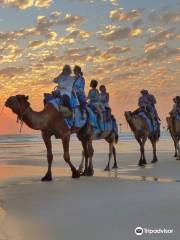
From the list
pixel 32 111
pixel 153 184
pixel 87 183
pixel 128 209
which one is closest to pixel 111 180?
pixel 87 183

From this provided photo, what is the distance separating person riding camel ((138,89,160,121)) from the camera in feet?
73.9

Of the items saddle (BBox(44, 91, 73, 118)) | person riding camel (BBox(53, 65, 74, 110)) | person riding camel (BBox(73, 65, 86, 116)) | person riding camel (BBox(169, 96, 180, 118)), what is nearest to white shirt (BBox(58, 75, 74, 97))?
person riding camel (BBox(53, 65, 74, 110))

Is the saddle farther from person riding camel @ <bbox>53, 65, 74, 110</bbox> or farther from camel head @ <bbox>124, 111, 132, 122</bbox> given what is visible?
camel head @ <bbox>124, 111, 132, 122</bbox>

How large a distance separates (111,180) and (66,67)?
343cm

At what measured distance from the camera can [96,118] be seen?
17.0 meters

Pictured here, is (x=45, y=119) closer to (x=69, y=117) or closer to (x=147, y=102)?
(x=69, y=117)

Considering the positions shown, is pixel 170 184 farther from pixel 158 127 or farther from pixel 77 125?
pixel 158 127

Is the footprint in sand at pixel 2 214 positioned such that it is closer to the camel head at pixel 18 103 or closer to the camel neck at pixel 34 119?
the camel head at pixel 18 103

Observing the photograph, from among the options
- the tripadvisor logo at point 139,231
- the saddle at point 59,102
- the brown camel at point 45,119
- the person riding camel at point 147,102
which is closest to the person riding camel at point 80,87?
the saddle at point 59,102

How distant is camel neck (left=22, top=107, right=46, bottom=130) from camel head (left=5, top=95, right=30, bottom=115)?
0.15 meters

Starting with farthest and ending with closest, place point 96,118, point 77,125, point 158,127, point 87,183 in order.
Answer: point 158,127 < point 96,118 < point 77,125 < point 87,183

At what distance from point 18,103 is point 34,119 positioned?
64 centimetres

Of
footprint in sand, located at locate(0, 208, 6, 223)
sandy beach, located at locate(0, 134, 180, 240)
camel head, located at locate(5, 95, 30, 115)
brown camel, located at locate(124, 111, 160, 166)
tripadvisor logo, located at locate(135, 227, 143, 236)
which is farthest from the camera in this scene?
brown camel, located at locate(124, 111, 160, 166)

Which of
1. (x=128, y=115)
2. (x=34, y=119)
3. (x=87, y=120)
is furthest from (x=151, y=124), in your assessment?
(x=34, y=119)
